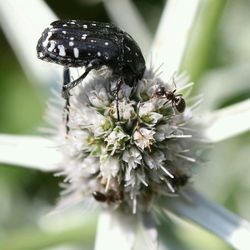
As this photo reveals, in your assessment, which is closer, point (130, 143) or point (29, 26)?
point (130, 143)

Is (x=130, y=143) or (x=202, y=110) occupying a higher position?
(x=130, y=143)

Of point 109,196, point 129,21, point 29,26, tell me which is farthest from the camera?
point 129,21

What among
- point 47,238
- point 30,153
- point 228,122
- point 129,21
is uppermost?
point 228,122

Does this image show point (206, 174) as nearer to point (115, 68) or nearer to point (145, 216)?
point (145, 216)

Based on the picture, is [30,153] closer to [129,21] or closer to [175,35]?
[175,35]

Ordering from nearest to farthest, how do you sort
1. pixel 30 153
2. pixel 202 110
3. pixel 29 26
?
pixel 30 153
pixel 29 26
pixel 202 110

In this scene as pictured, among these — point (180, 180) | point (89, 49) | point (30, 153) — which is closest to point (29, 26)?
point (30, 153)

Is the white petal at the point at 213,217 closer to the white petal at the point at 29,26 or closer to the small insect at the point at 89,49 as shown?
the small insect at the point at 89,49
